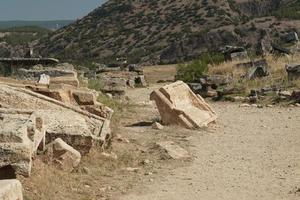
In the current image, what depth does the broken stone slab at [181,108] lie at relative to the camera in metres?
12.3

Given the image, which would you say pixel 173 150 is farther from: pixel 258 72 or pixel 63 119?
pixel 258 72

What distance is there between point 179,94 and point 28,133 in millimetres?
6097

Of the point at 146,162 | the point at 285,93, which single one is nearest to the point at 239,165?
the point at 146,162

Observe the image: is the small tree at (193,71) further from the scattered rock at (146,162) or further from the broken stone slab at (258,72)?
the scattered rock at (146,162)

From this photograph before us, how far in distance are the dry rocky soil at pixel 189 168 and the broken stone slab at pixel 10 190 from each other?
3.91 ft

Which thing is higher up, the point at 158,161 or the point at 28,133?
the point at 28,133

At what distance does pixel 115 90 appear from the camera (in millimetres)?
18766

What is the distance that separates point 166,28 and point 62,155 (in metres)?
60.5

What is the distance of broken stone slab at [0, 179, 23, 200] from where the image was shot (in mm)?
5275

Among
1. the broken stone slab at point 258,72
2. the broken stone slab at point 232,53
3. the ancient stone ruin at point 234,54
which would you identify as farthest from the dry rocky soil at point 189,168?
the broken stone slab at point 232,53

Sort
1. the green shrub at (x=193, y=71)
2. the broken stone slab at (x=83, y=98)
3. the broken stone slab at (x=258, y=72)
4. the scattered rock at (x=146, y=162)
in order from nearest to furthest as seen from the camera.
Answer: the scattered rock at (x=146, y=162), the broken stone slab at (x=83, y=98), the broken stone slab at (x=258, y=72), the green shrub at (x=193, y=71)

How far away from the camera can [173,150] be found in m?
9.96

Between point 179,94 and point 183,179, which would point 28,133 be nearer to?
point 183,179

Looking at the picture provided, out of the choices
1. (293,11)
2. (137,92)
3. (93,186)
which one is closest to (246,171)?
(93,186)
